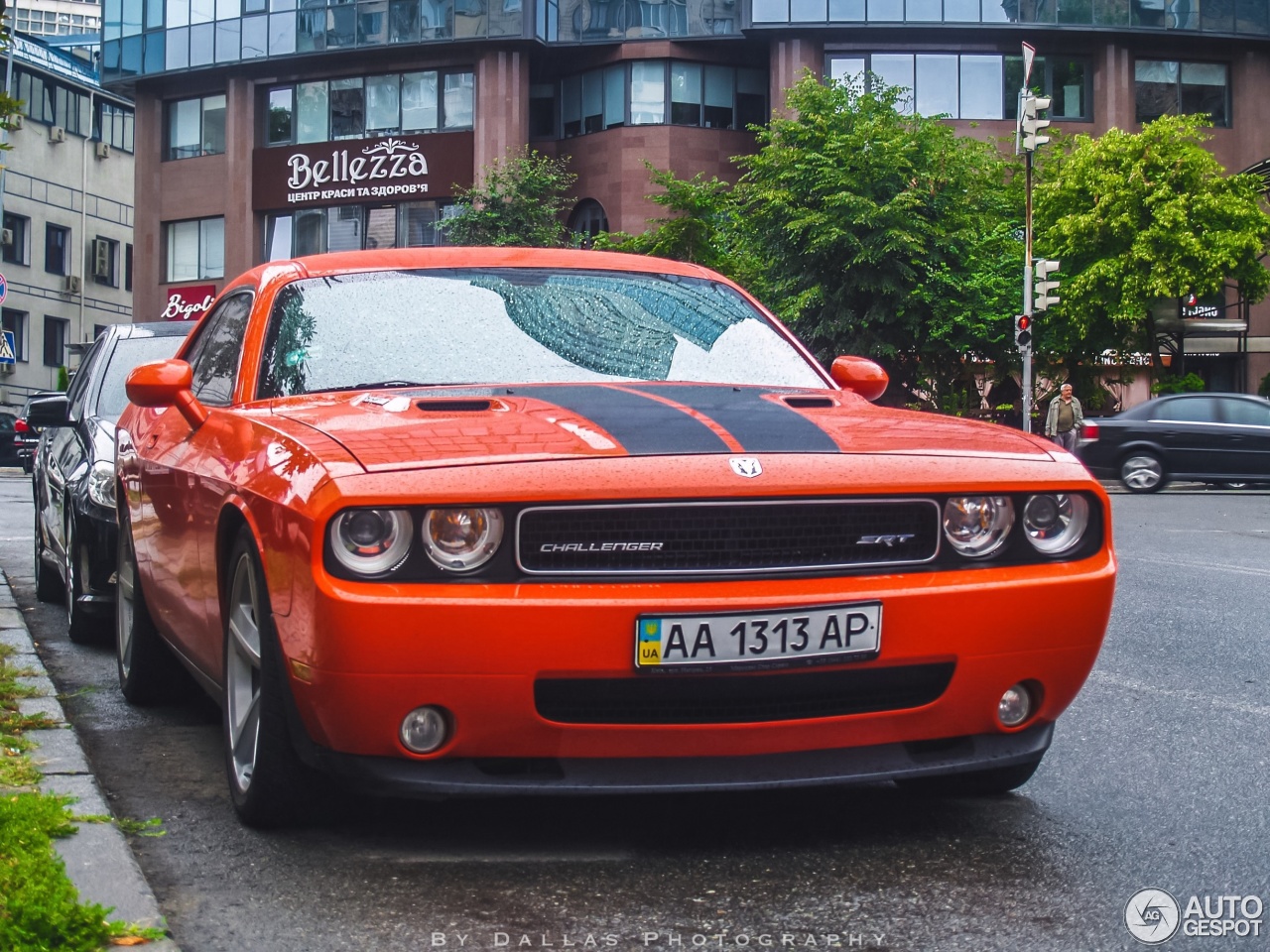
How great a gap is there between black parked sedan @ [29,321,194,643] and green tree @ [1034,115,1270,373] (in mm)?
30434

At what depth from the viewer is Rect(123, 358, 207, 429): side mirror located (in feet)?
16.0

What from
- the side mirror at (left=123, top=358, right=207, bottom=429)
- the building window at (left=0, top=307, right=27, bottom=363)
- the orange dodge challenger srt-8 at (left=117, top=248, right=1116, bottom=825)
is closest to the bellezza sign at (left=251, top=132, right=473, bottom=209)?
the building window at (left=0, top=307, right=27, bottom=363)

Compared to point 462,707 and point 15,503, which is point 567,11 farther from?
point 462,707

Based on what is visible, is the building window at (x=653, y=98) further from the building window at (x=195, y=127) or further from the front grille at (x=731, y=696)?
the front grille at (x=731, y=696)

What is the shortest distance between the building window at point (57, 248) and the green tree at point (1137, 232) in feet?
117

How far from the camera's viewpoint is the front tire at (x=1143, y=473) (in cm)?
2441

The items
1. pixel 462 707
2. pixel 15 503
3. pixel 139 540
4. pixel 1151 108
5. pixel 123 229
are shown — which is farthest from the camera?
pixel 123 229

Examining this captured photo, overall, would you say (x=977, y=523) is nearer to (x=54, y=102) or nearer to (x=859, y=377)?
(x=859, y=377)

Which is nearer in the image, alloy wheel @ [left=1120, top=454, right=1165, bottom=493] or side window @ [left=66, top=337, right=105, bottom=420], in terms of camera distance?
side window @ [left=66, top=337, right=105, bottom=420]

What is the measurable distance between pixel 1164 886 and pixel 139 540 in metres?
3.54

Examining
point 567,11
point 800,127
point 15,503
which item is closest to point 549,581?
point 15,503

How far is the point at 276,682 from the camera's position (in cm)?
389

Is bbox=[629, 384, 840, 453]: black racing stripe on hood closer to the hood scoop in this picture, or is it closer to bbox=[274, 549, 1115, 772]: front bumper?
bbox=[274, 549, 1115, 772]: front bumper

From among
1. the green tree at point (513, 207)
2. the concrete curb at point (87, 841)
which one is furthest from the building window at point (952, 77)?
the concrete curb at point (87, 841)
